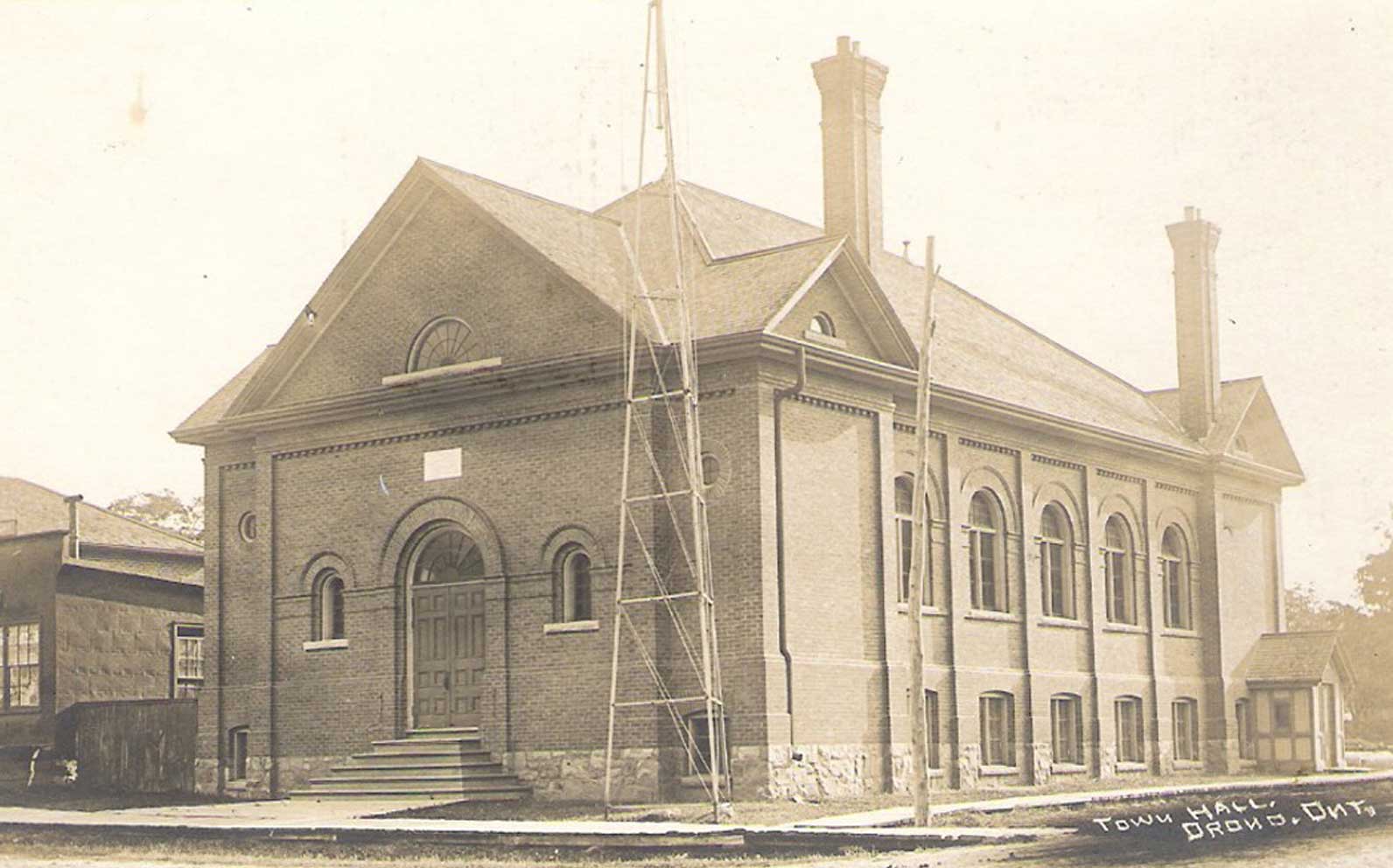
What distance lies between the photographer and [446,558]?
30734 millimetres

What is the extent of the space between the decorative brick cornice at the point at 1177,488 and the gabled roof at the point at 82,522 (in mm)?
19436

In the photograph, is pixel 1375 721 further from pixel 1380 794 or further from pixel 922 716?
pixel 922 716

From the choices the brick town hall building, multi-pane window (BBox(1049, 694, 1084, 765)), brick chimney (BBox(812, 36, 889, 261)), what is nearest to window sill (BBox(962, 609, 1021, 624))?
the brick town hall building

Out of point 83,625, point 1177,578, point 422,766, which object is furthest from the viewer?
point 1177,578

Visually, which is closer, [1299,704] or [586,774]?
[586,774]

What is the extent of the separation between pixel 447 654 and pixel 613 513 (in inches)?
157

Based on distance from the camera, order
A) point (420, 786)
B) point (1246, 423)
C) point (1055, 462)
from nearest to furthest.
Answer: point (420, 786) → point (1055, 462) → point (1246, 423)

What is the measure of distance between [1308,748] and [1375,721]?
29.3m

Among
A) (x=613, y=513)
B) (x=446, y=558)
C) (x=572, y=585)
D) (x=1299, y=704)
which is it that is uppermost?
(x=613, y=513)

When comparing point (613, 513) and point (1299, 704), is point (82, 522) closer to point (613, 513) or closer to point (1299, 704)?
point (613, 513)

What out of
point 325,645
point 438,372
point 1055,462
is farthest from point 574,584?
point 1055,462

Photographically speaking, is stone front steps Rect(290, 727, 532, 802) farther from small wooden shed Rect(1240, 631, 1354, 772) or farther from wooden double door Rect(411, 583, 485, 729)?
small wooden shed Rect(1240, 631, 1354, 772)

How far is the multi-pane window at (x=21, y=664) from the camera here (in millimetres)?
37438

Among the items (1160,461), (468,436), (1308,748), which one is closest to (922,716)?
(468,436)
